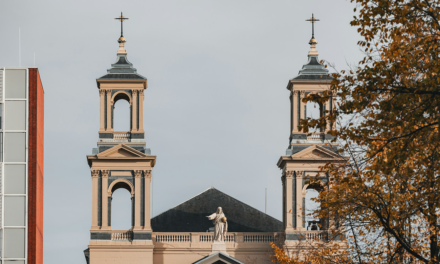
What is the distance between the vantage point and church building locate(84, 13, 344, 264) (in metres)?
59.5

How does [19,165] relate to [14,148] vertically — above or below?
below

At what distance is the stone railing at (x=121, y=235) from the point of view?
5994cm

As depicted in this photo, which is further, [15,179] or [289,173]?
[289,173]

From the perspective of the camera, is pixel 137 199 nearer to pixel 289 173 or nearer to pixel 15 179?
pixel 15 179

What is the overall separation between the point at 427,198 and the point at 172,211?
41449mm

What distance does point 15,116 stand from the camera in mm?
57812

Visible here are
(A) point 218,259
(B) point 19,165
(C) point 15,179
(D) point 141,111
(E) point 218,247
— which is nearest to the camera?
(C) point 15,179

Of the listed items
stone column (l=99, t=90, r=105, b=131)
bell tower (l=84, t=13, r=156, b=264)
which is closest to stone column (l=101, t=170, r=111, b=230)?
bell tower (l=84, t=13, r=156, b=264)

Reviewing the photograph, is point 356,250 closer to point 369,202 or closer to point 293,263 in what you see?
point 293,263

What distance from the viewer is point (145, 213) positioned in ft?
197

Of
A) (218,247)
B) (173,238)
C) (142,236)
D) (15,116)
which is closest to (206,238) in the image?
(173,238)

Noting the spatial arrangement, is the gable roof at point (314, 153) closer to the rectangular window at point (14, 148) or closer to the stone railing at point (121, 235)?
the stone railing at point (121, 235)

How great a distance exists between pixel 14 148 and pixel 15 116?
68.1 inches

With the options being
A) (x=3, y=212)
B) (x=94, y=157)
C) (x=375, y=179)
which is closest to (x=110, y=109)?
(x=94, y=157)
